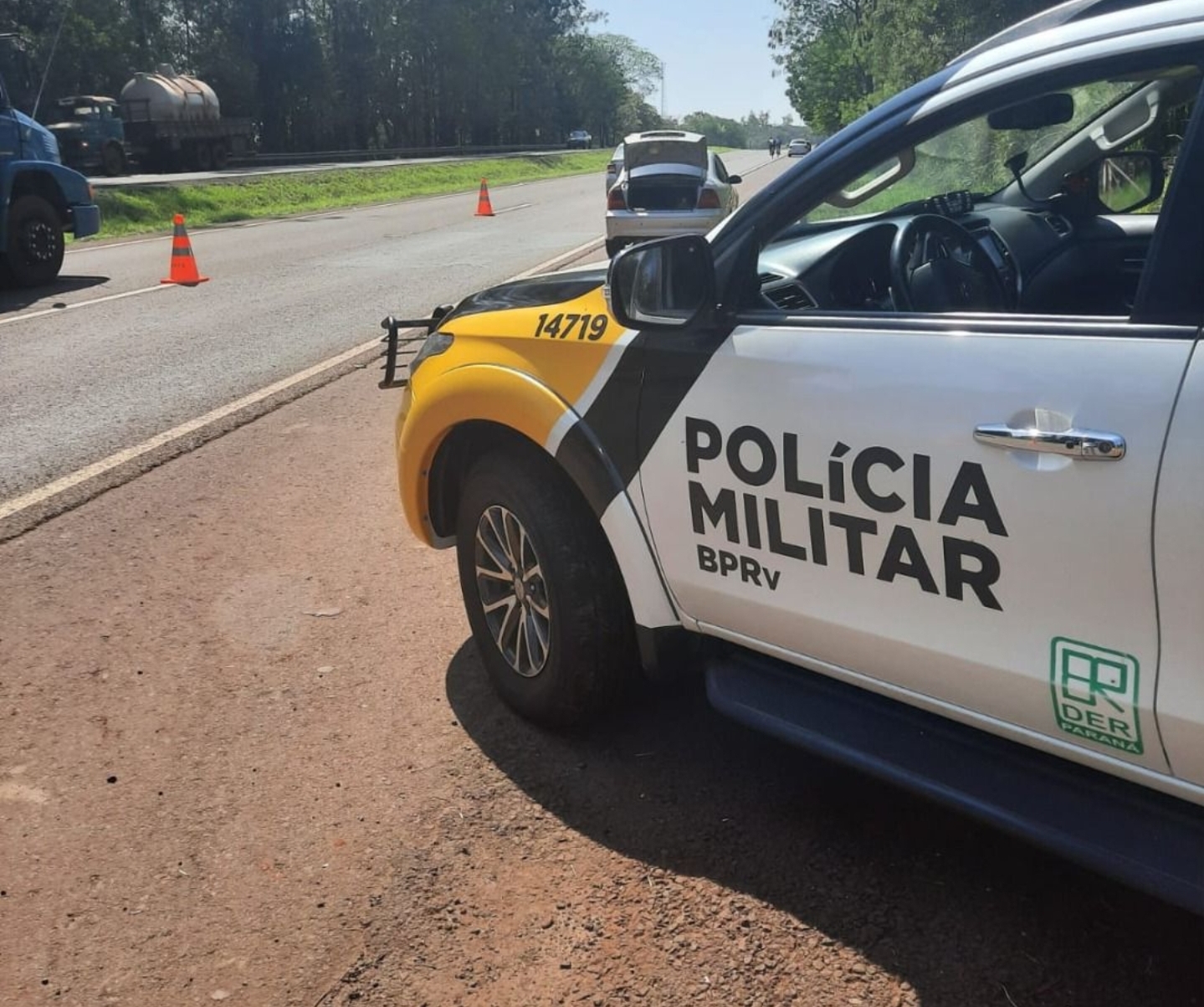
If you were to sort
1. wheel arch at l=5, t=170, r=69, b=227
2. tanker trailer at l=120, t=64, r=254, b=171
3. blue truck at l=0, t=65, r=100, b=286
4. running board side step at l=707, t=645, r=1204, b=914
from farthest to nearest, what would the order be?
tanker trailer at l=120, t=64, r=254, b=171, wheel arch at l=5, t=170, r=69, b=227, blue truck at l=0, t=65, r=100, b=286, running board side step at l=707, t=645, r=1204, b=914

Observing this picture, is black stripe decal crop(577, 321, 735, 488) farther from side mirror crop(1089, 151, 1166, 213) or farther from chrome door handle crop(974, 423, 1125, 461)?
side mirror crop(1089, 151, 1166, 213)

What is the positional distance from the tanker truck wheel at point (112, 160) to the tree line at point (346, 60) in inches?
100

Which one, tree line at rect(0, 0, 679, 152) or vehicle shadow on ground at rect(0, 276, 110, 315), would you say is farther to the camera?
tree line at rect(0, 0, 679, 152)

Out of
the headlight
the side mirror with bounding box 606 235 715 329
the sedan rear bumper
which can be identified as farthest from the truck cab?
the side mirror with bounding box 606 235 715 329

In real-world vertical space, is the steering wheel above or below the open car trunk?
below

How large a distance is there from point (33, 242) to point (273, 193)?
17.9 metres

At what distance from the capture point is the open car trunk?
589 inches

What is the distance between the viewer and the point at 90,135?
34719mm

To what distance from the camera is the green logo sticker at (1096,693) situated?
76.1 inches

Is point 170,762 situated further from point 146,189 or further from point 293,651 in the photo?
point 146,189

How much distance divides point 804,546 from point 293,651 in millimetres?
2087

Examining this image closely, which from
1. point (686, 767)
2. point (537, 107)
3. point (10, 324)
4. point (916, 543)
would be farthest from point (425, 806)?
point (537, 107)

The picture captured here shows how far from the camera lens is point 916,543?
2.16 meters

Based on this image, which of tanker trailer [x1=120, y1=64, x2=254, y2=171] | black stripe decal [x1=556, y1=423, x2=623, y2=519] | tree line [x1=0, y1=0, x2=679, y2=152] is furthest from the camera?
tree line [x1=0, y1=0, x2=679, y2=152]
